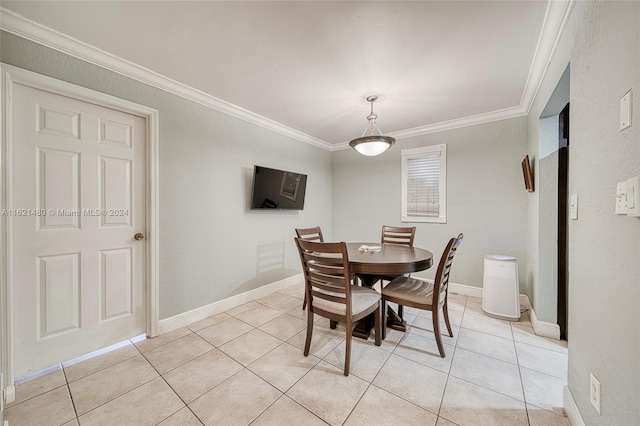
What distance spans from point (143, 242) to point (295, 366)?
5.80ft

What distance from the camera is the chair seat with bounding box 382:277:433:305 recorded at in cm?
194

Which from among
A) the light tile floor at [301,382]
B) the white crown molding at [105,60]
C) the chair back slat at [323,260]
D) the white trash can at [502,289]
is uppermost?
the white crown molding at [105,60]

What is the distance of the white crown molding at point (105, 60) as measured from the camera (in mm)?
1555

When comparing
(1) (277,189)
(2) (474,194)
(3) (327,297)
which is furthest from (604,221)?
(1) (277,189)

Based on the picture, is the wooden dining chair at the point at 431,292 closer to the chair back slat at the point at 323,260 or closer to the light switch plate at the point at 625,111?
the chair back slat at the point at 323,260

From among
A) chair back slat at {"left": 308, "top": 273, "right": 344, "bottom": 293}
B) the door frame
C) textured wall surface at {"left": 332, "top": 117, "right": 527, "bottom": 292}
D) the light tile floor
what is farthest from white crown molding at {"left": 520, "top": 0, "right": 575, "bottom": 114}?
the door frame

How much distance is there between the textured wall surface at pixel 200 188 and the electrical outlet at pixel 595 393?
295cm

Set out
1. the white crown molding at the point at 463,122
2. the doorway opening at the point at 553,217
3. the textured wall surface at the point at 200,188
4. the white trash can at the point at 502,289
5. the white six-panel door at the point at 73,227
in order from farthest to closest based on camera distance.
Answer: the white crown molding at the point at 463,122 → the white trash can at the point at 502,289 → the doorway opening at the point at 553,217 → the textured wall surface at the point at 200,188 → the white six-panel door at the point at 73,227

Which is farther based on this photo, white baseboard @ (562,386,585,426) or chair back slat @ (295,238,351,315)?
chair back slat @ (295,238,351,315)

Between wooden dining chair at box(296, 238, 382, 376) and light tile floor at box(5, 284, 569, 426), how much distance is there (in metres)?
0.24

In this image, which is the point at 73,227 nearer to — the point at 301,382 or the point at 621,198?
the point at 301,382

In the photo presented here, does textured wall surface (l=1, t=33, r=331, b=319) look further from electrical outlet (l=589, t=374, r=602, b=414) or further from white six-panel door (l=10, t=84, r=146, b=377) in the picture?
electrical outlet (l=589, t=374, r=602, b=414)

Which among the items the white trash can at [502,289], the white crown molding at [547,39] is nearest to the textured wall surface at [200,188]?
the white trash can at [502,289]

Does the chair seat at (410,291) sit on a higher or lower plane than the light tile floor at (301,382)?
higher
